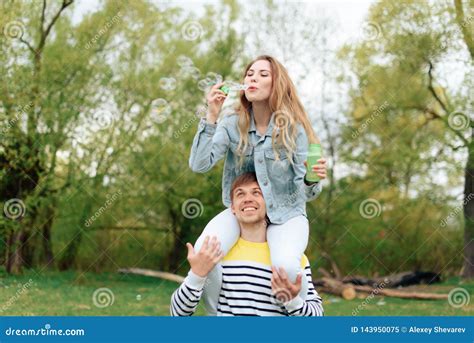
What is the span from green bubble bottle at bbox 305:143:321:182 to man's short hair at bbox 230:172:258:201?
229 mm

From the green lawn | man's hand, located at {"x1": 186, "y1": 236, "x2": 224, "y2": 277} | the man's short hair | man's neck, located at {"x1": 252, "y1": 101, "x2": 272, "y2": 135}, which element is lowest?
the green lawn

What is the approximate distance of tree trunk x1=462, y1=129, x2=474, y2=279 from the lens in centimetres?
900

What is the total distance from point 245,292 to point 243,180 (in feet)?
1.57

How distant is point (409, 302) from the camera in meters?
8.40

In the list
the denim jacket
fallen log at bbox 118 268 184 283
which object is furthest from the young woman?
fallen log at bbox 118 268 184 283

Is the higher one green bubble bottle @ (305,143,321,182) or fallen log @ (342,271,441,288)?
green bubble bottle @ (305,143,321,182)

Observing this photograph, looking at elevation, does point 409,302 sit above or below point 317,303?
below

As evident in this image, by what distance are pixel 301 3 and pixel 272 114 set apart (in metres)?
6.81

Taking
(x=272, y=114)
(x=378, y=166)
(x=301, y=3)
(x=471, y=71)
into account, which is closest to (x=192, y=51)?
(x=301, y=3)

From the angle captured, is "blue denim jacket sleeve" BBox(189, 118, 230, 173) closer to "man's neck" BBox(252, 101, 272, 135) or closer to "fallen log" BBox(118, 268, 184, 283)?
"man's neck" BBox(252, 101, 272, 135)

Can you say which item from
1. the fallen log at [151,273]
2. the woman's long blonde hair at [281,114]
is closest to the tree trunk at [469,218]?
the fallen log at [151,273]

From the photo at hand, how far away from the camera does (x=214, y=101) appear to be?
3066 millimetres

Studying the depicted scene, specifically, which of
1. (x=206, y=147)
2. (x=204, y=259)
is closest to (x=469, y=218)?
(x=206, y=147)

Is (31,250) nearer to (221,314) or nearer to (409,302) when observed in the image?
(409,302)
